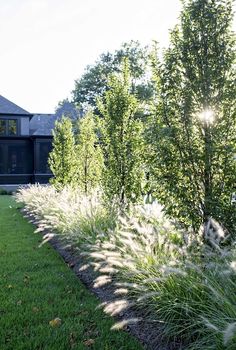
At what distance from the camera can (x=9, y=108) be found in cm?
3234

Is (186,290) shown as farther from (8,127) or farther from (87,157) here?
(8,127)

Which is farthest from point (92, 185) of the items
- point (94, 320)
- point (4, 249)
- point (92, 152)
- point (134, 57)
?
point (134, 57)

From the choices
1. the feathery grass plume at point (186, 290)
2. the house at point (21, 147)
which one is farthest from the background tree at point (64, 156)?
the house at point (21, 147)

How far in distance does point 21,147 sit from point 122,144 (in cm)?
2478

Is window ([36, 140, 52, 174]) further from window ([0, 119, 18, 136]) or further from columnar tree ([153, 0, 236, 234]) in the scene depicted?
columnar tree ([153, 0, 236, 234])

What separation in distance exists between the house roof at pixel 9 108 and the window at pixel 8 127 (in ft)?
2.32

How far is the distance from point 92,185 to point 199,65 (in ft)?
28.5

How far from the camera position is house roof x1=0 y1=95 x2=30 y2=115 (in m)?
32.0

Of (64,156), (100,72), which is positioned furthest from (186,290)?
(100,72)

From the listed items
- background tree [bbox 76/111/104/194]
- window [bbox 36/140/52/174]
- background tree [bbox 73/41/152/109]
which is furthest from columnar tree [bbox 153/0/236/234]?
background tree [bbox 73/41/152/109]

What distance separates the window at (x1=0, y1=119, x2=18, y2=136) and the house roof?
71cm

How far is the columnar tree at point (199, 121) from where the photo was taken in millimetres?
5465

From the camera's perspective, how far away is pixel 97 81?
51656mm

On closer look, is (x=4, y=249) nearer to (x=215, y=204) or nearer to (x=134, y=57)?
(x=215, y=204)
